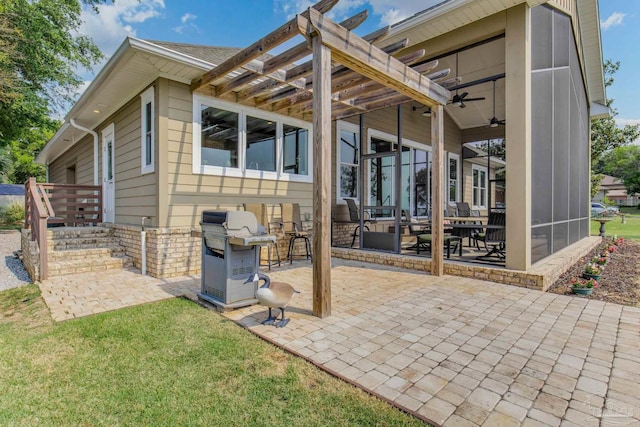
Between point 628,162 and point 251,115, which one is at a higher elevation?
point 628,162

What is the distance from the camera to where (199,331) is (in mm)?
2990

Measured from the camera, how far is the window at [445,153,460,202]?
451 inches

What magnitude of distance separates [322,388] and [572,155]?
827 cm

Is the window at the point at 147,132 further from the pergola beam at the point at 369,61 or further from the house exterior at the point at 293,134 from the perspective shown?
the pergola beam at the point at 369,61

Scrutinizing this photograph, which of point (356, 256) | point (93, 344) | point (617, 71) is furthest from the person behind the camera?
point (617, 71)

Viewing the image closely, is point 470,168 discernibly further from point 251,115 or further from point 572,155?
point 251,115

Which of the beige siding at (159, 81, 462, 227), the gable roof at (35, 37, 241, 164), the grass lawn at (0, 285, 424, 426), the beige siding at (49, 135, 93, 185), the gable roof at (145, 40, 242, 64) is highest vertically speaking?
the gable roof at (145, 40, 242, 64)

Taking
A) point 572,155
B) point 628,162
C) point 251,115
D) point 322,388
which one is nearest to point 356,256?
point 251,115

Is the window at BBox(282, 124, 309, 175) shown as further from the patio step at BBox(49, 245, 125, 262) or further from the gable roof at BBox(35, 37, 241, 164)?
the patio step at BBox(49, 245, 125, 262)

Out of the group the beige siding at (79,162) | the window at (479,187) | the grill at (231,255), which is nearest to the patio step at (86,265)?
the grill at (231,255)

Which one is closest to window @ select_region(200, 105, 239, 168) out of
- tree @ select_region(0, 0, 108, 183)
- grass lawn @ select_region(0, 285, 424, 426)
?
grass lawn @ select_region(0, 285, 424, 426)

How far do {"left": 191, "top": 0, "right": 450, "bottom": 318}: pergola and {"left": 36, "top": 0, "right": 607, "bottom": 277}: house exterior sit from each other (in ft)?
1.28

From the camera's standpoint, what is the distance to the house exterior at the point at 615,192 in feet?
154

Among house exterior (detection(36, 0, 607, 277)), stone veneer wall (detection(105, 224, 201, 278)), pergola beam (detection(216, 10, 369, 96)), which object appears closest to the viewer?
pergola beam (detection(216, 10, 369, 96))
